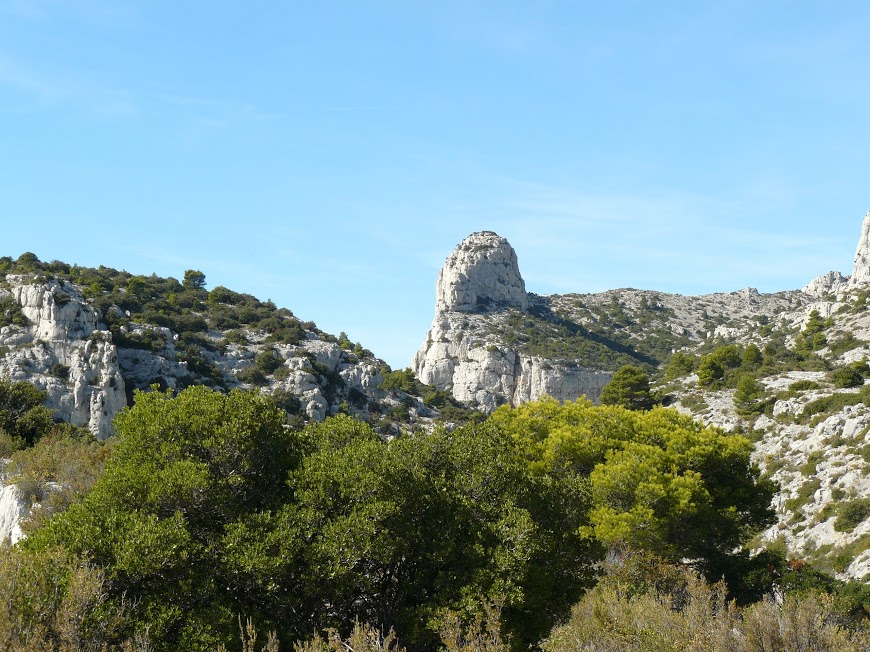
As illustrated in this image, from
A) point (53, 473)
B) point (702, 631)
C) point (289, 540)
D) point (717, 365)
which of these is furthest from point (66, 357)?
point (717, 365)

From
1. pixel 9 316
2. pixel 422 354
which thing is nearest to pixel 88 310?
pixel 9 316

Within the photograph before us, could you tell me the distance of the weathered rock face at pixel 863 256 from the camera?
14312cm

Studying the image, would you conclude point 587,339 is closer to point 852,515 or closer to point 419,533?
point 852,515

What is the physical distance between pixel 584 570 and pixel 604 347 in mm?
119293

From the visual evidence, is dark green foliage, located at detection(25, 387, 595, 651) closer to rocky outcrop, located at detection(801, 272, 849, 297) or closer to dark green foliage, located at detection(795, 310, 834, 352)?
dark green foliage, located at detection(795, 310, 834, 352)

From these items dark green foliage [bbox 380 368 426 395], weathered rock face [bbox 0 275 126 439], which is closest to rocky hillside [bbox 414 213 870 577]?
dark green foliage [bbox 380 368 426 395]

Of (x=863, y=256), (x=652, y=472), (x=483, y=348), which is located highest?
(x=863, y=256)

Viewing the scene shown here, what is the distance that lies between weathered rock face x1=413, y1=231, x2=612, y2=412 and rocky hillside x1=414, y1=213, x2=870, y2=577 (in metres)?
0.25

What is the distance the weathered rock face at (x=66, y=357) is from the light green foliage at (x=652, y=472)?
40.4m

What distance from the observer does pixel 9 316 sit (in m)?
74.0

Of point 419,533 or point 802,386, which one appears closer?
point 419,533

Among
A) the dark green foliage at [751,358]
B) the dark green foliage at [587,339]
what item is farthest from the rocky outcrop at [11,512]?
the dark green foliage at [587,339]

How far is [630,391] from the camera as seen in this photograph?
9550cm

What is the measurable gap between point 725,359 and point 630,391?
525 inches
